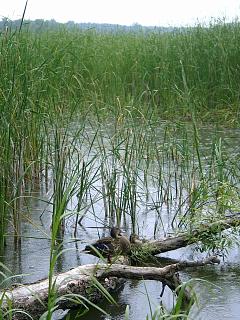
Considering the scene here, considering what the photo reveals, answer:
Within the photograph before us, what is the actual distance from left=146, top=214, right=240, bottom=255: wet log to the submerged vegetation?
54 mm

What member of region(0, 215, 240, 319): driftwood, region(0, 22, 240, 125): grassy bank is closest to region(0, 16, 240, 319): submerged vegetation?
region(0, 22, 240, 125): grassy bank

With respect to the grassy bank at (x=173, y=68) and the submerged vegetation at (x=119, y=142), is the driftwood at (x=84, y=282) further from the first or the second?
the grassy bank at (x=173, y=68)

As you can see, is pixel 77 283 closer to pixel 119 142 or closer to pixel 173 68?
pixel 119 142

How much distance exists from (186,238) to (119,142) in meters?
1.83

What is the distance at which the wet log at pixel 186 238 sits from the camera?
3.66m

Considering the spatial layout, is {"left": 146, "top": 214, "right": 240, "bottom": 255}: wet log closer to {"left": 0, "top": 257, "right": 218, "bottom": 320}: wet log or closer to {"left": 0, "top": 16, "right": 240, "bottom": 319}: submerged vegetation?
{"left": 0, "top": 16, "right": 240, "bottom": 319}: submerged vegetation

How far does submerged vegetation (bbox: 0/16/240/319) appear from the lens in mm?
4004

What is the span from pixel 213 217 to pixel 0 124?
1186 millimetres

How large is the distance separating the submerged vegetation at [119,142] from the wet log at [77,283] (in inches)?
5.4

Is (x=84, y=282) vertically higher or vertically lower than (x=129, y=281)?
higher

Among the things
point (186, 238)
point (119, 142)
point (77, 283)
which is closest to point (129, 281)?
point (186, 238)

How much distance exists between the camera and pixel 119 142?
5418 mm

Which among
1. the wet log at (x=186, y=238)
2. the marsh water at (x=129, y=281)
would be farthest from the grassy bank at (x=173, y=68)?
the wet log at (x=186, y=238)

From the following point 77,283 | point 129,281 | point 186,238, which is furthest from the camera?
point 186,238
